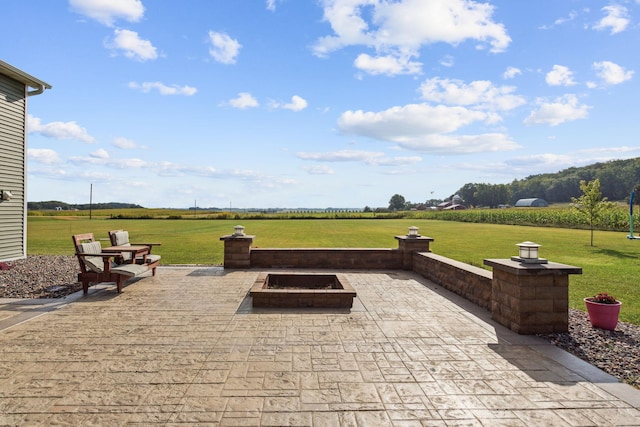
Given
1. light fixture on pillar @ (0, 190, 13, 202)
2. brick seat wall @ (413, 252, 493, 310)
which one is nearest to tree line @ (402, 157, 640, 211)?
brick seat wall @ (413, 252, 493, 310)

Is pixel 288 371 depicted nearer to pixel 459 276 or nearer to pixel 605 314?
pixel 605 314

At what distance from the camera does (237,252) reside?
941 centimetres

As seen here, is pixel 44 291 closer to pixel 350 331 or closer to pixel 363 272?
pixel 350 331

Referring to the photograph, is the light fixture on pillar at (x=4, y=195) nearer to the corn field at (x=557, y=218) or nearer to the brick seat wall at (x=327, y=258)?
the brick seat wall at (x=327, y=258)

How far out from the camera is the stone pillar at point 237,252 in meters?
9.38

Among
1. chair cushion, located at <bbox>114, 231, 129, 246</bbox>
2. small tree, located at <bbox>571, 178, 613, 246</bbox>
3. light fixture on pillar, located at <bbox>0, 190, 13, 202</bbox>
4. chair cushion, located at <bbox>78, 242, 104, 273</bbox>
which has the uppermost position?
small tree, located at <bbox>571, 178, 613, 246</bbox>

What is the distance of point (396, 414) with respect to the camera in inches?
103

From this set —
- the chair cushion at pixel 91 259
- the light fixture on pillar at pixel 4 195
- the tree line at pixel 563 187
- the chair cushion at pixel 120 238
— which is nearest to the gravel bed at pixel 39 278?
the chair cushion at pixel 91 259

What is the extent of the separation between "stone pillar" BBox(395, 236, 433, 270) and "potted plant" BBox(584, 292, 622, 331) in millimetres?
4719

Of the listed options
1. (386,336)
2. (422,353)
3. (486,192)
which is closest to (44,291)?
(386,336)

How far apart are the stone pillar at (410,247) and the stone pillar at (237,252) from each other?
422 centimetres

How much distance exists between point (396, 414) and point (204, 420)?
4.64 ft

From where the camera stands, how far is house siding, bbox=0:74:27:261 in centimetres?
1058

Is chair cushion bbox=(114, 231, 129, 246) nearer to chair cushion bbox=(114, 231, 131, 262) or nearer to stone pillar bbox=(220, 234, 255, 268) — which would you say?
chair cushion bbox=(114, 231, 131, 262)
